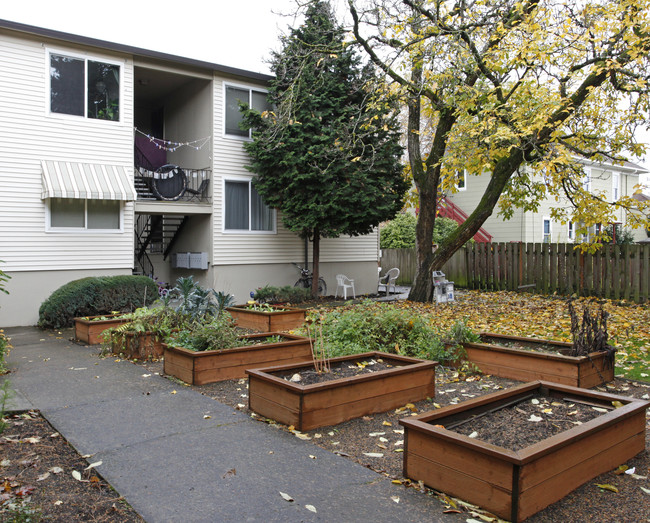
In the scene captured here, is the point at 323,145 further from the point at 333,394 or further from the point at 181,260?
the point at 333,394

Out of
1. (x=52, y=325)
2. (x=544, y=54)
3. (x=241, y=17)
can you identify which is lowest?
(x=52, y=325)

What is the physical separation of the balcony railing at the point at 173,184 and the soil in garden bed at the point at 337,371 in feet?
33.4

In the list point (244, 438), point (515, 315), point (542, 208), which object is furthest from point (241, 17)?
point (542, 208)

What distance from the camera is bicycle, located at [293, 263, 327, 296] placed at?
16.6m

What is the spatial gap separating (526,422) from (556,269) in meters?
13.8

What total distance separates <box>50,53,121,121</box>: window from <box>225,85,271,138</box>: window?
3.07 m

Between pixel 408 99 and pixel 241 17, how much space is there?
15.3ft

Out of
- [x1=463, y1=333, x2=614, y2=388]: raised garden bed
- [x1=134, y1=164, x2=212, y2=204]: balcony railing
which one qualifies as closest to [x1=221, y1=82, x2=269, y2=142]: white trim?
[x1=134, y1=164, x2=212, y2=204]: balcony railing

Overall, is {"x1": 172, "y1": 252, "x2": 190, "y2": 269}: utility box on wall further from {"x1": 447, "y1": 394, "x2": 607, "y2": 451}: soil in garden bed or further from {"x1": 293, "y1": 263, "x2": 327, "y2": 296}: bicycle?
{"x1": 447, "y1": 394, "x2": 607, "y2": 451}: soil in garden bed

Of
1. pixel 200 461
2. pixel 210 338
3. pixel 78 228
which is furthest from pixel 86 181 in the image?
pixel 200 461

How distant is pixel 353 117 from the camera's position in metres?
13.8

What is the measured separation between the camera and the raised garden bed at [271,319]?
31.9 feet

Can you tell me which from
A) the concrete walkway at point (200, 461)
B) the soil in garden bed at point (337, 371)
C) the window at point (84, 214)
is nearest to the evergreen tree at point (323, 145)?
the window at point (84, 214)

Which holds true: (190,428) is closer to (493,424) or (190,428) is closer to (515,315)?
(493,424)
